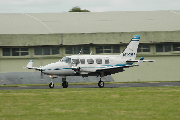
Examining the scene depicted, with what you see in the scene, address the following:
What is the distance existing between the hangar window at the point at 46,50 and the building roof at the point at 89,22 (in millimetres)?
2336

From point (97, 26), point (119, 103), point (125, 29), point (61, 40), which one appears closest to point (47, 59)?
point (61, 40)

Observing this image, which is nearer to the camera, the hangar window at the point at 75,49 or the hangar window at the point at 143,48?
the hangar window at the point at 75,49

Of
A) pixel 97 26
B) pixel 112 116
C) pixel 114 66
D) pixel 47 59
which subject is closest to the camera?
pixel 112 116

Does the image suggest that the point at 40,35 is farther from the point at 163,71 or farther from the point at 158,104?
the point at 158,104

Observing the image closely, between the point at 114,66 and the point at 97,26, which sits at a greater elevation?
the point at 97,26

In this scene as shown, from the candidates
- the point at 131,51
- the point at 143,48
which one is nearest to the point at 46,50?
the point at 143,48

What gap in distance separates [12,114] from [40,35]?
29.1 metres

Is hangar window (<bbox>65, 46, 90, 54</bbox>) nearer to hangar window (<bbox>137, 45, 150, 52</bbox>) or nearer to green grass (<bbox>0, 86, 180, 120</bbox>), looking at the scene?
hangar window (<bbox>137, 45, 150, 52</bbox>)

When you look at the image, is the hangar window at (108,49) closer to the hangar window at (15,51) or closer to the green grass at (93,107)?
the hangar window at (15,51)

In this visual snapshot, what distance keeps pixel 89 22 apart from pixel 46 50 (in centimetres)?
792

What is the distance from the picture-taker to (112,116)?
12.7 meters

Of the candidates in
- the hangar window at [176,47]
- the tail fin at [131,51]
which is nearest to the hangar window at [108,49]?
the hangar window at [176,47]

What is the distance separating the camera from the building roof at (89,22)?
143 feet

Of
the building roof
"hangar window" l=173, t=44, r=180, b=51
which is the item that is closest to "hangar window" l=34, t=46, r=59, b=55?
the building roof
